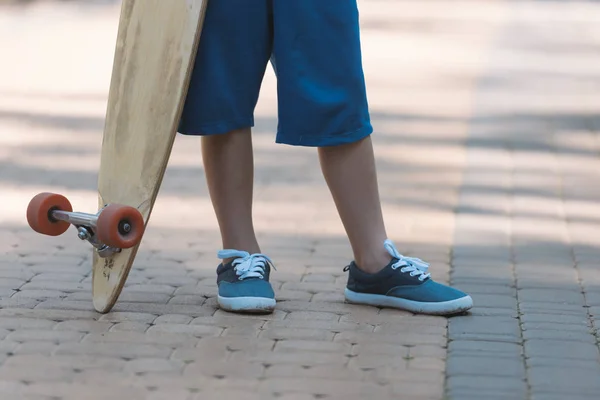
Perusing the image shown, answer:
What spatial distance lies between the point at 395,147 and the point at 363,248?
10.00ft

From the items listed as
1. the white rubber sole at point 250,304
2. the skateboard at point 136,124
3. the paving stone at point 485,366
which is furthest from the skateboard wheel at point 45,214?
the paving stone at point 485,366

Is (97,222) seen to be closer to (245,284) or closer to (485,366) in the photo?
(245,284)

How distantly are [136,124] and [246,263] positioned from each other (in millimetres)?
514

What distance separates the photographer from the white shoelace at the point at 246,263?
3.48 m

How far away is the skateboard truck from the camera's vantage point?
3.11 m

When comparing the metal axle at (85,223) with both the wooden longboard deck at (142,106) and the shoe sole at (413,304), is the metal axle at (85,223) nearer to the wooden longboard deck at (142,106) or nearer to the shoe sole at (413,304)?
the wooden longboard deck at (142,106)

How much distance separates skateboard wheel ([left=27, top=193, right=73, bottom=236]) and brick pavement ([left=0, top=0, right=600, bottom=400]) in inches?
9.7

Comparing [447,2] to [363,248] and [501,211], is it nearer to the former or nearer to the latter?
[501,211]

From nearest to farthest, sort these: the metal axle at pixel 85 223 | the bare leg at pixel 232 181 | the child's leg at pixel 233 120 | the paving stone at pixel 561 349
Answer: the paving stone at pixel 561 349
the metal axle at pixel 85 223
the child's leg at pixel 233 120
the bare leg at pixel 232 181

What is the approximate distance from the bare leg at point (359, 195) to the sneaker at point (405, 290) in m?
0.03

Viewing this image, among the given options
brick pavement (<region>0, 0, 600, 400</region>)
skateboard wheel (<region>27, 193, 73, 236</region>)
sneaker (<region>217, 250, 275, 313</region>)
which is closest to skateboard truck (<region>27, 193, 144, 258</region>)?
skateboard wheel (<region>27, 193, 73, 236</region>)

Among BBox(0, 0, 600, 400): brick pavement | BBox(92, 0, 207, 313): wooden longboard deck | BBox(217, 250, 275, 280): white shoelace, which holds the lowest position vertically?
BBox(0, 0, 600, 400): brick pavement

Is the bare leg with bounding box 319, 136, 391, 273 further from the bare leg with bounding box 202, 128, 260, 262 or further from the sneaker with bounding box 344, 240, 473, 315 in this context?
the bare leg with bounding box 202, 128, 260, 262

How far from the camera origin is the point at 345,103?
3.29 m
